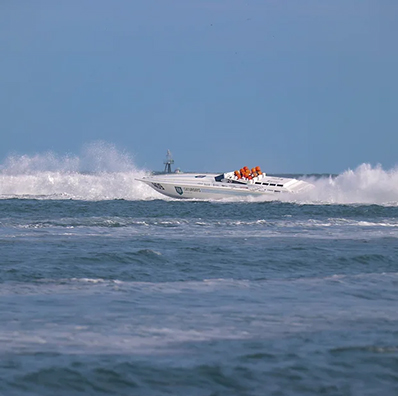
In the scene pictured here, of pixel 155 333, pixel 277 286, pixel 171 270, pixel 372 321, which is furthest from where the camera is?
pixel 171 270

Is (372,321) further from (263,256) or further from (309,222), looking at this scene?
(309,222)

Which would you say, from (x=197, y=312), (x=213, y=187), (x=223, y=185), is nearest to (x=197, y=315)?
(x=197, y=312)

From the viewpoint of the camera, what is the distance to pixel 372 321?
30.9ft

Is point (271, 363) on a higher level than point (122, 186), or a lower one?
lower

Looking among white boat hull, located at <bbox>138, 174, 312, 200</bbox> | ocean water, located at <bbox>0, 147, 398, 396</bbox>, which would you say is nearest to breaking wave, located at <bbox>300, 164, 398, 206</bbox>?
white boat hull, located at <bbox>138, 174, 312, 200</bbox>

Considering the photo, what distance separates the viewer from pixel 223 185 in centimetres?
4050

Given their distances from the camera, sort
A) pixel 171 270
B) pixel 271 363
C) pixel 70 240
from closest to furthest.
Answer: pixel 271 363 → pixel 171 270 → pixel 70 240

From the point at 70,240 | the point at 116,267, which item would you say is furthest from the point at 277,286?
the point at 70,240

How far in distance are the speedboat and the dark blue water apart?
63.0 ft

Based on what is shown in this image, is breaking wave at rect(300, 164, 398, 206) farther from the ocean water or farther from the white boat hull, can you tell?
the ocean water

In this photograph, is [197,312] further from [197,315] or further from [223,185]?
[223,185]

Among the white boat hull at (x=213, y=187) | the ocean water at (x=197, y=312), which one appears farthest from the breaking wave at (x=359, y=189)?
the ocean water at (x=197, y=312)

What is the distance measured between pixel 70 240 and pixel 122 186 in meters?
30.4

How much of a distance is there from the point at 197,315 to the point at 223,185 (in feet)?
101
